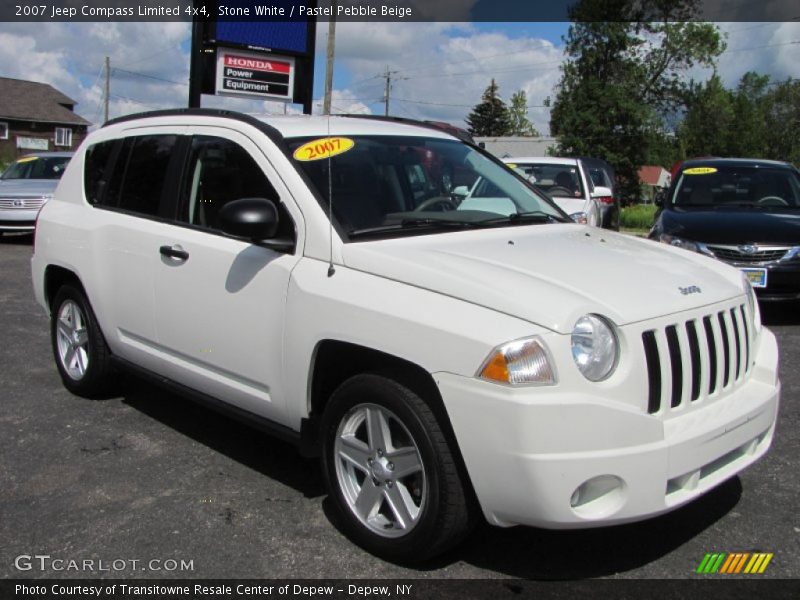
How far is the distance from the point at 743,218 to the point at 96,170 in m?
6.18

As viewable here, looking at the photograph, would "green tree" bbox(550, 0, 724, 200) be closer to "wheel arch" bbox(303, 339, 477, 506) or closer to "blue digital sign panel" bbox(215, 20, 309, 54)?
"blue digital sign panel" bbox(215, 20, 309, 54)

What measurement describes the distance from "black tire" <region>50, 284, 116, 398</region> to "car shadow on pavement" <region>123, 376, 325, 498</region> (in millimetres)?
259

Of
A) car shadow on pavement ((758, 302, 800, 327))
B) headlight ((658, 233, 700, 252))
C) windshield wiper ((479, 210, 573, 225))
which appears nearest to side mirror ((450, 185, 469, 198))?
windshield wiper ((479, 210, 573, 225))

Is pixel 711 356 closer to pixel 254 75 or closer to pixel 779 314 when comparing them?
pixel 779 314

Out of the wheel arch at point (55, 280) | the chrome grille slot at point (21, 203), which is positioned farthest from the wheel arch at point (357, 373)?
the chrome grille slot at point (21, 203)

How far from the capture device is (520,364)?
2645mm

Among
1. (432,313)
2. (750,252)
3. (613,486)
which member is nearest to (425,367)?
(432,313)

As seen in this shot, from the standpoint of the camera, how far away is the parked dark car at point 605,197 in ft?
42.1

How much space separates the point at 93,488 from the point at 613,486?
98.6 inches

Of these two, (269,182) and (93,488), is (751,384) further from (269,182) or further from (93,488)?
(93,488)

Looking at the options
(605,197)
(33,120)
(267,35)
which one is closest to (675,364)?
(605,197)

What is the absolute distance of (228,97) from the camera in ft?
43.9

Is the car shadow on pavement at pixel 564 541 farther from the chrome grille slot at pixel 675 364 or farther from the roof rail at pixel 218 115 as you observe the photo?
the roof rail at pixel 218 115

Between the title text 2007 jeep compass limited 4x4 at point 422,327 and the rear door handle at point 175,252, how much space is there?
23 millimetres
